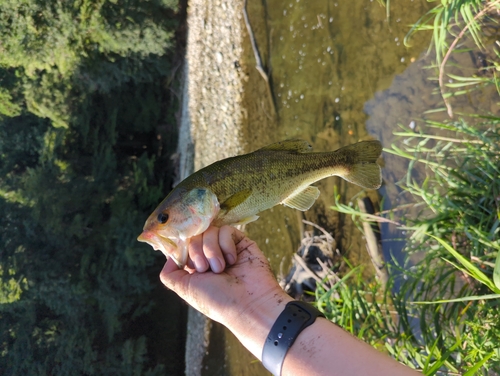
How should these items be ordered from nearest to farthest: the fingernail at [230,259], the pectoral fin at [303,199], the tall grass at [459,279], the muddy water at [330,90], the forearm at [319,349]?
the forearm at [319,349]
the fingernail at [230,259]
the pectoral fin at [303,199]
the tall grass at [459,279]
the muddy water at [330,90]

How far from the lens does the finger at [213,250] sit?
216 centimetres

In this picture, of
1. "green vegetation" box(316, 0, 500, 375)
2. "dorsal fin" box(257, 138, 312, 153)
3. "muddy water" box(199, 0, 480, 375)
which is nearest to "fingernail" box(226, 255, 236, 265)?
"dorsal fin" box(257, 138, 312, 153)

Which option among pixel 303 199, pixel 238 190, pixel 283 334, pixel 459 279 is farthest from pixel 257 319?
pixel 459 279

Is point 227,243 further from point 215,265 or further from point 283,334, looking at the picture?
point 283,334

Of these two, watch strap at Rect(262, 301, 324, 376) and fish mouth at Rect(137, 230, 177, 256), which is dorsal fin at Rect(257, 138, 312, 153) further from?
watch strap at Rect(262, 301, 324, 376)

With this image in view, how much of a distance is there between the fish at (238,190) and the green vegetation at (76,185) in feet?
17.8

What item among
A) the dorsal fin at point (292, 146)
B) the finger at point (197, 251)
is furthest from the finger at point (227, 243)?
the dorsal fin at point (292, 146)

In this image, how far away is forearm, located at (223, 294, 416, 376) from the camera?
Result: 1772mm

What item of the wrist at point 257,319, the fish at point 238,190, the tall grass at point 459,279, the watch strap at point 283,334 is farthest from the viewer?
the tall grass at point 459,279

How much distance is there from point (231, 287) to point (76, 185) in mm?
5981

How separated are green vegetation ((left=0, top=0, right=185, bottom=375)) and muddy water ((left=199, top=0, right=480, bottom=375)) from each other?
7.11ft

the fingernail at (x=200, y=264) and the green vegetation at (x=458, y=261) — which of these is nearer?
the fingernail at (x=200, y=264)

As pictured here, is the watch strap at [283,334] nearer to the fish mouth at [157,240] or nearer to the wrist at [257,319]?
the wrist at [257,319]

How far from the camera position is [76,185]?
718 centimetres
